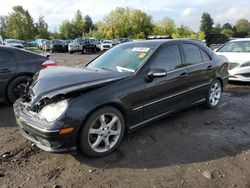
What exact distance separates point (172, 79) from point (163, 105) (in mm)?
476

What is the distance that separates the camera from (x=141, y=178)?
3109 millimetres

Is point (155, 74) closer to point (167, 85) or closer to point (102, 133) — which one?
point (167, 85)

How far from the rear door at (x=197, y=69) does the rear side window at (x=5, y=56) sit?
3947 mm

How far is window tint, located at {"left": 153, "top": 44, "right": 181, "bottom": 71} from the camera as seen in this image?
4.25 meters

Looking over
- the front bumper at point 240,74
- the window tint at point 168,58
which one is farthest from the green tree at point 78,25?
the window tint at point 168,58

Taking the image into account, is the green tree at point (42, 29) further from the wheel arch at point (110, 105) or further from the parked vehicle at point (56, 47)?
the wheel arch at point (110, 105)

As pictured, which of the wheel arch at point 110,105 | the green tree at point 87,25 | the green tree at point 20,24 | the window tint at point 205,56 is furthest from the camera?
the green tree at point 87,25

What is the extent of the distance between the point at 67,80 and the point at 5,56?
3.08 meters

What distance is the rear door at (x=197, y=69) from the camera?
4.87m

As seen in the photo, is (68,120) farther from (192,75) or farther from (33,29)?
(33,29)

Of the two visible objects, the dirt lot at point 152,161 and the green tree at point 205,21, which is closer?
the dirt lot at point 152,161

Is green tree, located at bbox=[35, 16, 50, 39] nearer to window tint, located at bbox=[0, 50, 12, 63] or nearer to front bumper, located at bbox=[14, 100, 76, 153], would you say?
window tint, located at bbox=[0, 50, 12, 63]

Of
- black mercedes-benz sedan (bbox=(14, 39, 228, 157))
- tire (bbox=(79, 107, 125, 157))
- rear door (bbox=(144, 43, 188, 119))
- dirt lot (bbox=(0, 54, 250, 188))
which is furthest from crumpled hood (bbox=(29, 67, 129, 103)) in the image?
dirt lot (bbox=(0, 54, 250, 188))

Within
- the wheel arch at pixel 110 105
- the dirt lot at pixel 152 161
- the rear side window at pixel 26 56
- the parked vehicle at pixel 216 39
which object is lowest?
the dirt lot at pixel 152 161
